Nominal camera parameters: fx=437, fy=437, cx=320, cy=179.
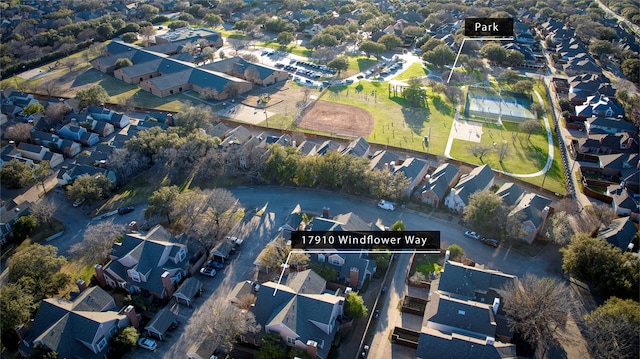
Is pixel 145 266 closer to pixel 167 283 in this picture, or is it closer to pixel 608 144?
pixel 167 283

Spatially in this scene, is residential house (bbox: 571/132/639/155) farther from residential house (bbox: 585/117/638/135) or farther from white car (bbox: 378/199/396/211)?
white car (bbox: 378/199/396/211)

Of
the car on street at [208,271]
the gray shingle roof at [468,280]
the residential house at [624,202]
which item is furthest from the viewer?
the residential house at [624,202]

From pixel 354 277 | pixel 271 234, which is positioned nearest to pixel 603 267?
pixel 354 277

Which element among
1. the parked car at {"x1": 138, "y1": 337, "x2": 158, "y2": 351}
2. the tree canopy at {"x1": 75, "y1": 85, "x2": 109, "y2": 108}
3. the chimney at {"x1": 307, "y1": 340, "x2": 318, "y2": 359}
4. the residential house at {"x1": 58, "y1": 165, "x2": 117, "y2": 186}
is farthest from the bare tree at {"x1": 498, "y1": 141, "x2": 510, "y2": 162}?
the tree canopy at {"x1": 75, "y1": 85, "x2": 109, "y2": 108}

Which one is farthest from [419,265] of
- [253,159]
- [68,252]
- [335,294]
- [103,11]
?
[103,11]

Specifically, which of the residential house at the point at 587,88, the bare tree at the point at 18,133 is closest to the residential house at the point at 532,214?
the residential house at the point at 587,88

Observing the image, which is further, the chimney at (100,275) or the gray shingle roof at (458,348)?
the chimney at (100,275)

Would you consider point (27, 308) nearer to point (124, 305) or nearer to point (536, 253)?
point (124, 305)

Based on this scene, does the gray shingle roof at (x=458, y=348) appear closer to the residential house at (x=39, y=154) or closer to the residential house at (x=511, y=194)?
the residential house at (x=511, y=194)
